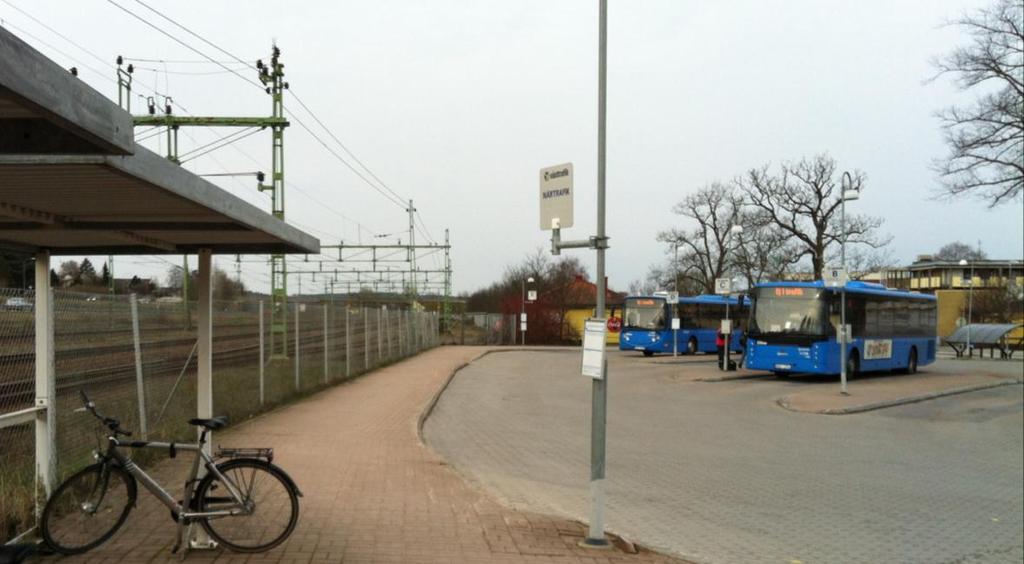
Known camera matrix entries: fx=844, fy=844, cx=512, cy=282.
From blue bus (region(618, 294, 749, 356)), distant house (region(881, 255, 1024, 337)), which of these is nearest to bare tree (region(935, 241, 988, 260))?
distant house (region(881, 255, 1024, 337))

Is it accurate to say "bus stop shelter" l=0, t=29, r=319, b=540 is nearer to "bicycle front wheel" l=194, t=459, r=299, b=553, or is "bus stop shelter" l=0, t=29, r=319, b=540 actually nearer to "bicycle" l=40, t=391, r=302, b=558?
"bicycle" l=40, t=391, r=302, b=558

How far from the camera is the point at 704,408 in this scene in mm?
18859

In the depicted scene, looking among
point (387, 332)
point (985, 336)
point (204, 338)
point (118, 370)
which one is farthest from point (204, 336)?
point (985, 336)

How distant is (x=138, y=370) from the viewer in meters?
8.87

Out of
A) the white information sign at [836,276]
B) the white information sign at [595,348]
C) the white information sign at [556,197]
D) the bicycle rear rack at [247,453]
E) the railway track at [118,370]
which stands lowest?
the bicycle rear rack at [247,453]

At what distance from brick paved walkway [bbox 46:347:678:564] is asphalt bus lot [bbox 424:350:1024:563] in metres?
0.65

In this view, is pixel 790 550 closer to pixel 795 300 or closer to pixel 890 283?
Result: pixel 795 300

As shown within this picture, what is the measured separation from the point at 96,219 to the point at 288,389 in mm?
11503

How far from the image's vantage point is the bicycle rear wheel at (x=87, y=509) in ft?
17.1

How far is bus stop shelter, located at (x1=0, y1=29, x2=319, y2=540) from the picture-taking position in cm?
285

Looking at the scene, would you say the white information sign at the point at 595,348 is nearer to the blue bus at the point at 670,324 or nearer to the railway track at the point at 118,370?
the railway track at the point at 118,370

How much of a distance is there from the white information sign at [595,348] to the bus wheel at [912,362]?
87.1 ft

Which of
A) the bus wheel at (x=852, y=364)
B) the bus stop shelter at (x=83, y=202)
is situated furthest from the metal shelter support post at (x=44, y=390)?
the bus wheel at (x=852, y=364)

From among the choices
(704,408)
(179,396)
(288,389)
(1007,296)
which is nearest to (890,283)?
(1007,296)
